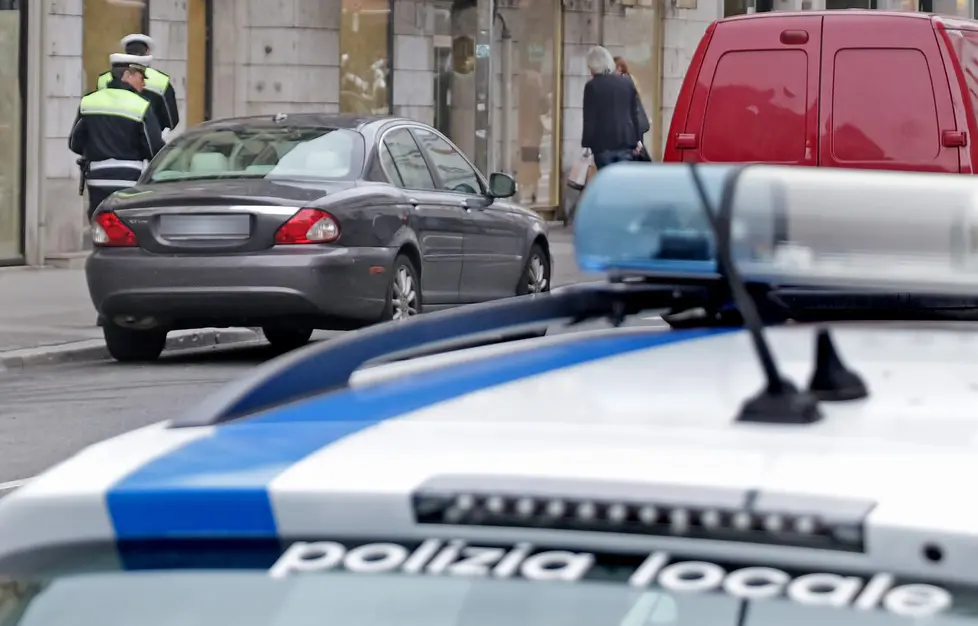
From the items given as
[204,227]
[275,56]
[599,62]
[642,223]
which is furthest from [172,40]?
[642,223]

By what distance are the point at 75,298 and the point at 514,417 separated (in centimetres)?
1476

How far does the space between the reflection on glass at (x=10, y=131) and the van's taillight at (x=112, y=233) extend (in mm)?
7340

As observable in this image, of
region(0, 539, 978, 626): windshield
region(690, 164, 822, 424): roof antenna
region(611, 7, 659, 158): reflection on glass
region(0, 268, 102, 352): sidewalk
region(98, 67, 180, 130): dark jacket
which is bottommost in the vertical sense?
region(0, 268, 102, 352): sidewalk

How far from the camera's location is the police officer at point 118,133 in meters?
15.8

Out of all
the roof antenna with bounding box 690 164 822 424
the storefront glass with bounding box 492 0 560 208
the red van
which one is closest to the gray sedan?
the red van

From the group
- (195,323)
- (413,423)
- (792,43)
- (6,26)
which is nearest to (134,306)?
(195,323)

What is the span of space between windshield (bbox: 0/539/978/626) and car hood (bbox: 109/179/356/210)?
9624mm

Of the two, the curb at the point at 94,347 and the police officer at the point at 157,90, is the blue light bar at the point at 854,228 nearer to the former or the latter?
the curb at the point at 94,347

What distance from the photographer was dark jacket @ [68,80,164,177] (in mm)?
15766

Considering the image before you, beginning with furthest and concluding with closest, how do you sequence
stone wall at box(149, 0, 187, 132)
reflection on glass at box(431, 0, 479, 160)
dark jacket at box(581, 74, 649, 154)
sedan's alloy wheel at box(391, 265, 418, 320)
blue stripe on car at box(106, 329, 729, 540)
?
reflection on glass at box(431, 0, 479, 160) → stone wall at box(149, 0, 187, 132) → dark jacket at box(581, 74, 649, 154) → sedan's alloy wheel at box(391, 265, 418, 320) → blue stripe on car at box(106, 329, 729, 540)

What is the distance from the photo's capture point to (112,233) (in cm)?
1176

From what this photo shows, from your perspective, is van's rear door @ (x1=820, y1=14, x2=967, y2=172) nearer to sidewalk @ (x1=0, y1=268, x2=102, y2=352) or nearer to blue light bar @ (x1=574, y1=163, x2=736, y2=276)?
sidewalk @ (x1=0, y1=268, x2=102, y2=352)

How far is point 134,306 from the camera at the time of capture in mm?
11766

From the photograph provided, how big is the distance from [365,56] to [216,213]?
12.7 metres
